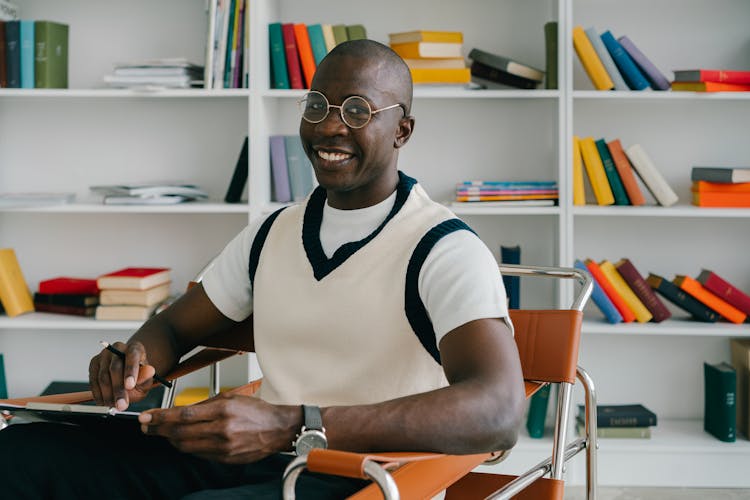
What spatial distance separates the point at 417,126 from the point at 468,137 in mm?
195

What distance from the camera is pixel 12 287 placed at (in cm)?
322

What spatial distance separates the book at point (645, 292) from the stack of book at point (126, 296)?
5.29 ft

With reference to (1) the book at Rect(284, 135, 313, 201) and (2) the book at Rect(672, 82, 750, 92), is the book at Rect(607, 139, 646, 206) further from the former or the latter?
(1) the book at Rect(284, 135, 313, 201)

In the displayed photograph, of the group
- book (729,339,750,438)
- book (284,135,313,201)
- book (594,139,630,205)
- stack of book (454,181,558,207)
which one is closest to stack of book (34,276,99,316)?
book (284,135,313,201)

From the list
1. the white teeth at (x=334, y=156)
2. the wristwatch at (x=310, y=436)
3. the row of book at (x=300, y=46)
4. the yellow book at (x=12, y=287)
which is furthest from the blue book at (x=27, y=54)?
the wristwatch at (x=310, y=436)

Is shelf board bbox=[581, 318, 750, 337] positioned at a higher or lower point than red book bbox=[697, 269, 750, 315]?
lower

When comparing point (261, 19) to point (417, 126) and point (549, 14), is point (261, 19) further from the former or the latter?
point (549, 14)

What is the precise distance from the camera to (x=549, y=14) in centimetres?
327

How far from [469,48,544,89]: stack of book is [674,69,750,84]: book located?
47 centimetres

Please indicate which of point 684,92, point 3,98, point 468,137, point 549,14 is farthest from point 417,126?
point 3,98

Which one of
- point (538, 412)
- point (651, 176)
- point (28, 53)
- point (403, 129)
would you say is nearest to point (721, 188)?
point (651, 176)

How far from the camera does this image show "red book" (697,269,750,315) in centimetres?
309

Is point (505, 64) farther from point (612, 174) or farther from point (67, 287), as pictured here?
point (67, 287)

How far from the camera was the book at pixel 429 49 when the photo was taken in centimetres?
300
